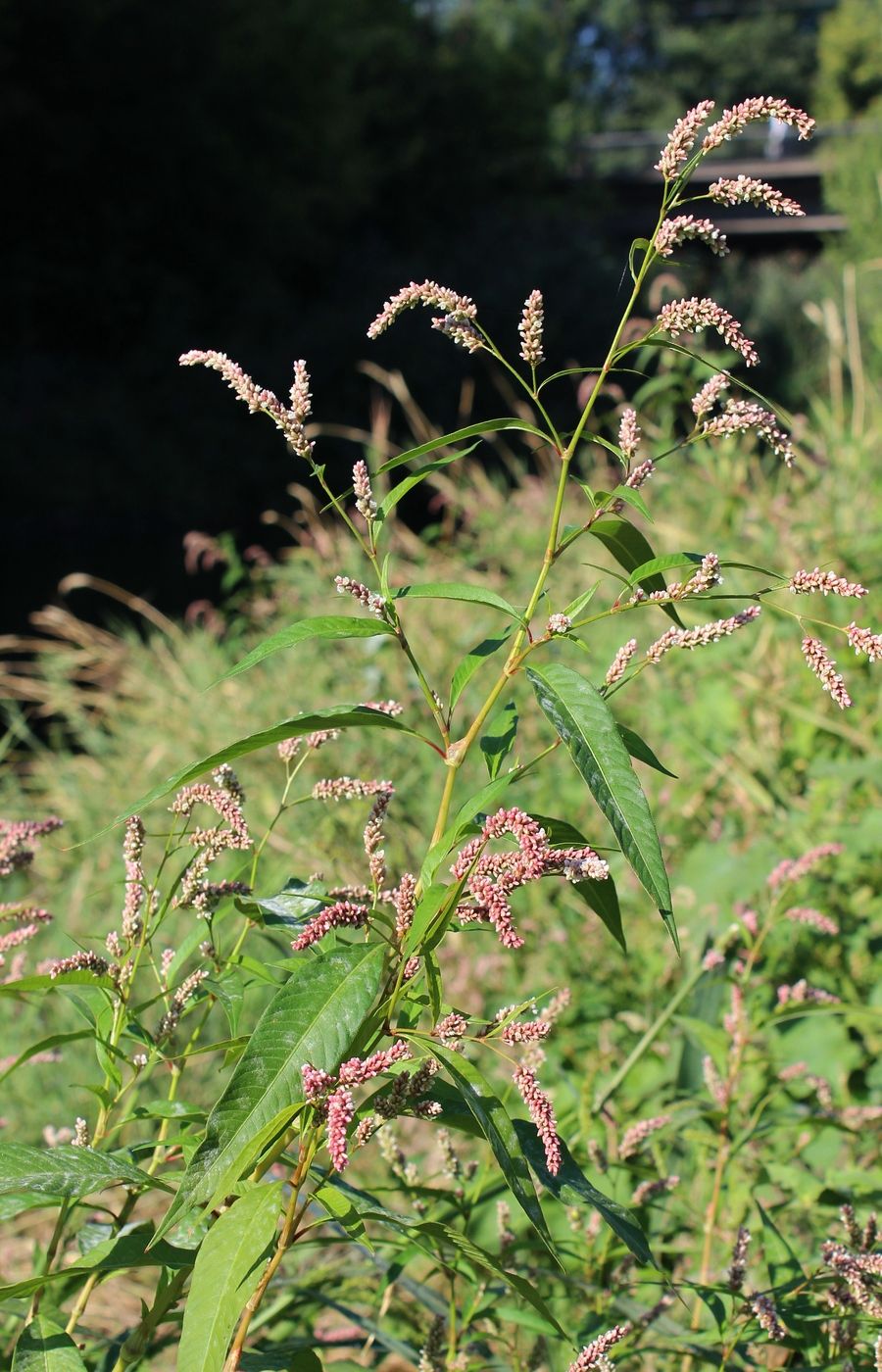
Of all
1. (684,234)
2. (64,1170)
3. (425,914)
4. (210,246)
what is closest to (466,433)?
(684,234)

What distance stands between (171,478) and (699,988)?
1643cm

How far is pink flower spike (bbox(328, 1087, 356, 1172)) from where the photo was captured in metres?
0.71

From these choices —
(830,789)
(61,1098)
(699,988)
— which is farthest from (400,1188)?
(61,1098)

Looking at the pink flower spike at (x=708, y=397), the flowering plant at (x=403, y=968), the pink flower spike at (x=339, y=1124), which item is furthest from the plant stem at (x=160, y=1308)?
the pink flower spike at (x=708, y=397)

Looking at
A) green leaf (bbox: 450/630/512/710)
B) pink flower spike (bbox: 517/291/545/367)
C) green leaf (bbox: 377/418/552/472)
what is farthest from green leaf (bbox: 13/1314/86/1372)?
pink flower spike (bbox: 517/291/545/367)

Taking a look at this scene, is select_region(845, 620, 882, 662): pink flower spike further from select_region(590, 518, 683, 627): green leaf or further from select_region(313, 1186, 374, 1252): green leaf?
select_region(313, 1186, 374, 1252): green leaf

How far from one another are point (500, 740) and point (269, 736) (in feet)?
0.67

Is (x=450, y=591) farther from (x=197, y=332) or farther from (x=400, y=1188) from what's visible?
(x=197, y=332)

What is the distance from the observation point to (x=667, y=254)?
0.86 m

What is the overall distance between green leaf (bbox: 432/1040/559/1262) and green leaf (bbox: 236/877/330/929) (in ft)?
0.65

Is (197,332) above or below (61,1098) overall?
above

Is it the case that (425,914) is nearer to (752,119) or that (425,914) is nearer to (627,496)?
(627,496)

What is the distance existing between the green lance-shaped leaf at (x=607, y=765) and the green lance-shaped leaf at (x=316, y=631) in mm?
111

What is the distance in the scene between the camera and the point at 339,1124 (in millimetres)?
726
